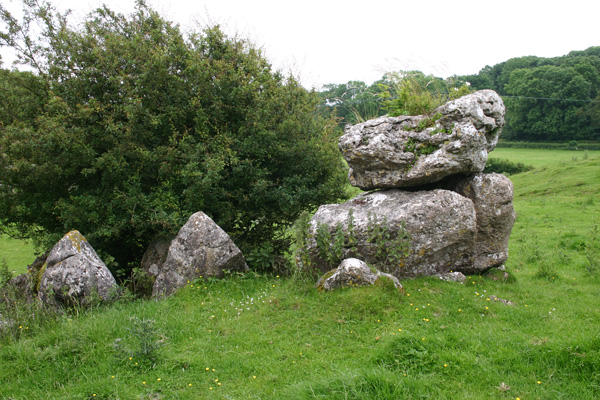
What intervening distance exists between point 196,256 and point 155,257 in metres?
2.11

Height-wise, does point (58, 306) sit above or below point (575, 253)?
above

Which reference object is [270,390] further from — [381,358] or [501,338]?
[501,338]

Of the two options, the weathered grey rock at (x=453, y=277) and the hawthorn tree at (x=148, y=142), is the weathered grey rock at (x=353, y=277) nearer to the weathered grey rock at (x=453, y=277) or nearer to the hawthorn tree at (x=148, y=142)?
the weathered grey rock at (x=453, y=277)

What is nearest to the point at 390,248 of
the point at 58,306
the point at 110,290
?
→ the point at 110,290

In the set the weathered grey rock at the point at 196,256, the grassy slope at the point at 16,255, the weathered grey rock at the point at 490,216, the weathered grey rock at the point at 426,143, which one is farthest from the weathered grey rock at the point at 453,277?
the grassy slope at the point at 16,255

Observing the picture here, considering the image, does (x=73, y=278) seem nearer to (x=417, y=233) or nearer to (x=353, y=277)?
(x=353, y=277)

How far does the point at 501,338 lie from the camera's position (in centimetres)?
665

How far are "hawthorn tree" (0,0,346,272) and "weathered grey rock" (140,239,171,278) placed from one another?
409mm

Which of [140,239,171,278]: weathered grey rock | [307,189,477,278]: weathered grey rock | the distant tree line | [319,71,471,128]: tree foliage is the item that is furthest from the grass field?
the distant tree line

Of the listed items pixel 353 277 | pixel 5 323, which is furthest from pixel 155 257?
pixel 353 277

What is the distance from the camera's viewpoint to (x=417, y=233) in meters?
9.29

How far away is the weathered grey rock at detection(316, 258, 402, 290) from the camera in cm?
828

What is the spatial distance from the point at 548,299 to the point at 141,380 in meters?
8.02

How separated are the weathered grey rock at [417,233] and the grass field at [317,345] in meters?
0.54
